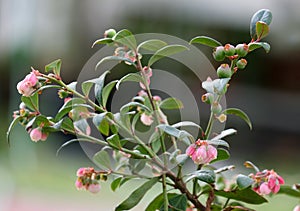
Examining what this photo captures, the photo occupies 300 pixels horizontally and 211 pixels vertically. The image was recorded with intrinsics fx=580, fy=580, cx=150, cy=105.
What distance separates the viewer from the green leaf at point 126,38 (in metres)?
0.40

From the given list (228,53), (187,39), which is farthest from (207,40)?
(187,39)

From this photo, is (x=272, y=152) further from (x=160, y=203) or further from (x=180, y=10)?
(x=160, y=203)

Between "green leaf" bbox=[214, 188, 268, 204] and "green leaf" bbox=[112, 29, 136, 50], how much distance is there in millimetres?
128

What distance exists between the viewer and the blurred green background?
11.6 ft

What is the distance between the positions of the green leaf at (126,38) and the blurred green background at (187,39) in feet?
9.50

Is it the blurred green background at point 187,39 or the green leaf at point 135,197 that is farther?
the blurred green background at point 187,39

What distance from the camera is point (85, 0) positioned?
413 centimetres

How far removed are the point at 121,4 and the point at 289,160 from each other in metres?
1.50

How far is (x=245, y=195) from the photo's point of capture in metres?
0.43

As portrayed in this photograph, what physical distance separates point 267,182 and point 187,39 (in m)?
3.20

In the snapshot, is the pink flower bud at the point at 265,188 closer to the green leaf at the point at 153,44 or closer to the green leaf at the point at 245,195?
the green leaf at the point at 245,195

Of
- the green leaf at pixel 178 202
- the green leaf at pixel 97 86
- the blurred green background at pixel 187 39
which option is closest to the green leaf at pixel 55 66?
the green leaf at pixel 97 86

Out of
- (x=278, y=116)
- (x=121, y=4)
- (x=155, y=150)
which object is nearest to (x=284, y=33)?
(x=278, y=116)

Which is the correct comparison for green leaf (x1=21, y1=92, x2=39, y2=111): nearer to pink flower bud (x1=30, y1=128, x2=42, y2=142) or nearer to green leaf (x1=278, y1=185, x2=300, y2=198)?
pink flower bud (x1=30, y1=128, x2=42, y2=142)
